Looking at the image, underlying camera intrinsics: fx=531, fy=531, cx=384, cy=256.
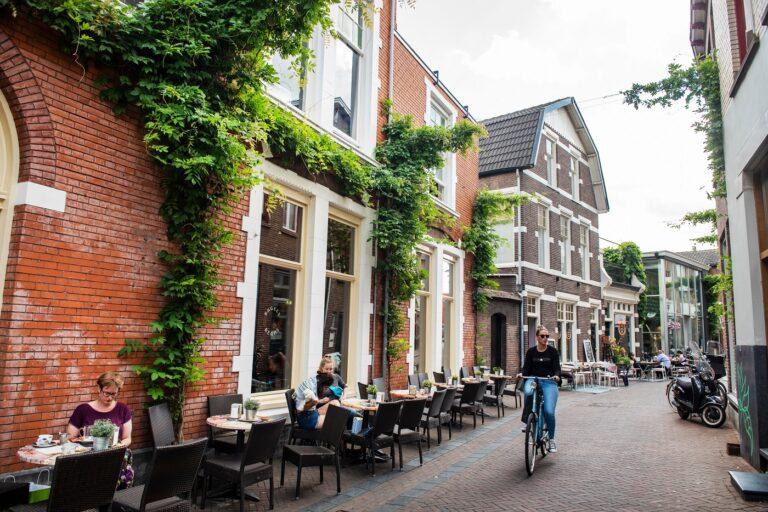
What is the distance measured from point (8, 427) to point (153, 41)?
12.5ft

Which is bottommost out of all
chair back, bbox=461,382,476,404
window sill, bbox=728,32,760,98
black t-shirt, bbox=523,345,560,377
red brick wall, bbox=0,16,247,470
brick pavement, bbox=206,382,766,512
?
brick pavement, bbox=206,382,766,512

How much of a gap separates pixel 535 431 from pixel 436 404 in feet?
5.15

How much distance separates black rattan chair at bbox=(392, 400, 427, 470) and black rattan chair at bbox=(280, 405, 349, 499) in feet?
3.98

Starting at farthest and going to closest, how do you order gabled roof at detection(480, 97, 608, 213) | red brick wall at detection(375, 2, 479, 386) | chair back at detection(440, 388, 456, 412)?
gabled roof at detection(480, 97, 608, 213) < red brick wall at detection(375, 2, 479, 386) < chair back at detection(440, 388, 456, 412)

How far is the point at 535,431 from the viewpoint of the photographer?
6883 mm

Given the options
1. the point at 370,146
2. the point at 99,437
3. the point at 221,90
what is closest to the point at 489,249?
the point at 370,146

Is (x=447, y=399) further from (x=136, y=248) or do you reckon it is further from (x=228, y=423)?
(x=136, y=248)

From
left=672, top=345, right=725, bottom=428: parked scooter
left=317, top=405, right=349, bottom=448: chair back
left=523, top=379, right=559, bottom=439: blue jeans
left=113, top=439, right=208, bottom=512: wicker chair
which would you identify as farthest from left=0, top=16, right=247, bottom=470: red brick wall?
left=672, top=345, right=725, bottom=428: parked scooter

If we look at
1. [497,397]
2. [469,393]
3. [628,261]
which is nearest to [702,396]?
[497,397]

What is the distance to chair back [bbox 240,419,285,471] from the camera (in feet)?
15.4

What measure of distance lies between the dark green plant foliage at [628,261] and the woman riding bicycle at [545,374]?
25569mm

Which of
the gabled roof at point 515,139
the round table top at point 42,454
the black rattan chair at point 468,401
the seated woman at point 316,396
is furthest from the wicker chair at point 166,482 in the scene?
the gabled roof at point 515,139

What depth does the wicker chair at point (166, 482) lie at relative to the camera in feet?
12.1

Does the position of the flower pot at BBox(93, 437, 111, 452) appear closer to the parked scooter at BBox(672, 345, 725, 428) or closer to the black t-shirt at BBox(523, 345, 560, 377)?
the black t-shirt at BBox(523, 345, 560, 377)
